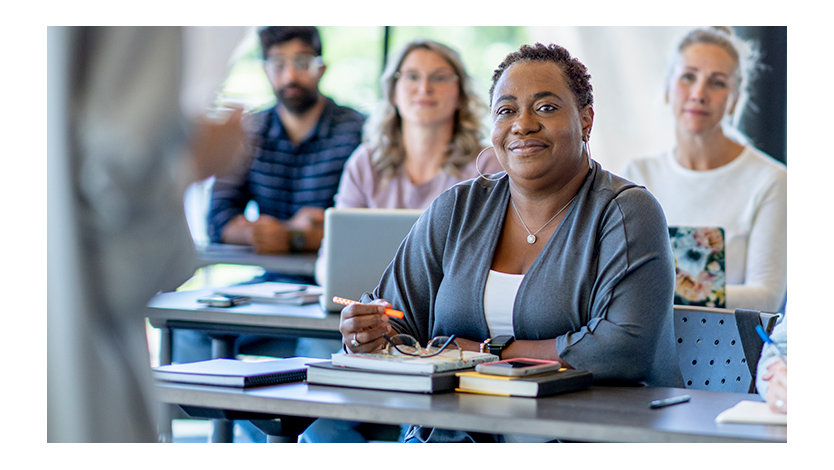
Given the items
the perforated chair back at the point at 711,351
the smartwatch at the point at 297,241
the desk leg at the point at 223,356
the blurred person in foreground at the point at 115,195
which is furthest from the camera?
the smartwatch at the point at 297,241

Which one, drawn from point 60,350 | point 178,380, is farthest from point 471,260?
point 60,350

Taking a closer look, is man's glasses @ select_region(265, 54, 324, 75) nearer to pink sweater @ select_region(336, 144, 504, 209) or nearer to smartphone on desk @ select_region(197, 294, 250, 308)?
pink sweater @ select_region(336, 144, 504, 209)

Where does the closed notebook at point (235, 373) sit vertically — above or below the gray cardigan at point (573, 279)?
below

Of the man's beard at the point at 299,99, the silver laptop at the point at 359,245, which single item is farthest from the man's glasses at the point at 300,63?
the silver laptop at the point at 359,245

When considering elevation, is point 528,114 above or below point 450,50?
below

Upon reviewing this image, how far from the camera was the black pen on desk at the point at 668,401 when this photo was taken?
68.1 inches

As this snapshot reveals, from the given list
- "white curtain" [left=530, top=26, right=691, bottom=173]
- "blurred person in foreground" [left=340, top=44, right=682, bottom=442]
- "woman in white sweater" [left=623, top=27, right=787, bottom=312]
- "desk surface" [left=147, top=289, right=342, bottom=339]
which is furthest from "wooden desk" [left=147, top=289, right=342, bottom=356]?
"white curtain" [left=530, top=26, right=691, bottom=173]

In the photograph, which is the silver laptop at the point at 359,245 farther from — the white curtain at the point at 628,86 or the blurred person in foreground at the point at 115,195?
the white curtain at the point at 628,86

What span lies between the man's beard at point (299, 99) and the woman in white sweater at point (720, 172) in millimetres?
1771

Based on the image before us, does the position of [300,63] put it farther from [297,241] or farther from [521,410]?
[521,410]

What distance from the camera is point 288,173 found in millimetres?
4965

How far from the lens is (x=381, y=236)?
2863 millimetres
